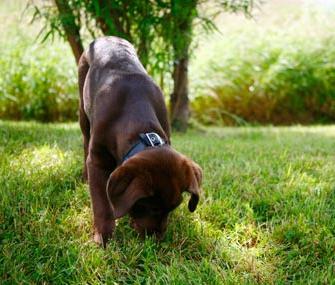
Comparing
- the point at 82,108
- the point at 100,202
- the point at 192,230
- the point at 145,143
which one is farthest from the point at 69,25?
the point at 192,230

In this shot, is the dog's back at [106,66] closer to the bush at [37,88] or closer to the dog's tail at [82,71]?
the dog's tail at [82,71]

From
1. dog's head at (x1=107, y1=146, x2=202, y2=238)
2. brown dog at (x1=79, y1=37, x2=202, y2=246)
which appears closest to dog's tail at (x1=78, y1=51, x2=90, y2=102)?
brown dog at (x1=79, y1=37, x2=202, y2=246)

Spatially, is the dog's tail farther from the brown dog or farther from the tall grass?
the tall grass

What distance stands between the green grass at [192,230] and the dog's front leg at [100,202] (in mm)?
78

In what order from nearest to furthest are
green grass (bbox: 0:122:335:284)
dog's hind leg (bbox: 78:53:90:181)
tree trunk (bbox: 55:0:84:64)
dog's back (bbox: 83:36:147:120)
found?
1. green grass (bbox: 0:122:335:284)
2. dog's back (bbox: 83:36:147:120)
3. dog's hind leg (bbox: 78:53:90:181)
4. tree trunk (bbox: 55:0:84:64)

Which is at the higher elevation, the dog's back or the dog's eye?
the dog's back

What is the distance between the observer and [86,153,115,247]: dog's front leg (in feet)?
9.39

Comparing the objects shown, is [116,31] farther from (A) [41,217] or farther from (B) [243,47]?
(B) [243,47]

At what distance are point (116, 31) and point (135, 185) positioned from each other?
3.35 metres

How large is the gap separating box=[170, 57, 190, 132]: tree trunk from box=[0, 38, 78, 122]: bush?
6.20ft

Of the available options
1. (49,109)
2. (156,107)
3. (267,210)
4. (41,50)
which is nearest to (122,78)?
(156,107)

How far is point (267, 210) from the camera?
3.27 metres

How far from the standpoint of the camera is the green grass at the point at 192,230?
99.2 inches

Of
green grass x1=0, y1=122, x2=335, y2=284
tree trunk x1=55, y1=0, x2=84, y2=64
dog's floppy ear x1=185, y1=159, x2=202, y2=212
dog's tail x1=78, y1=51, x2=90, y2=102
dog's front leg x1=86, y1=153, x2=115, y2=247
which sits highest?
tree trunk x1=55, y1=0, x2=84, y2=64
